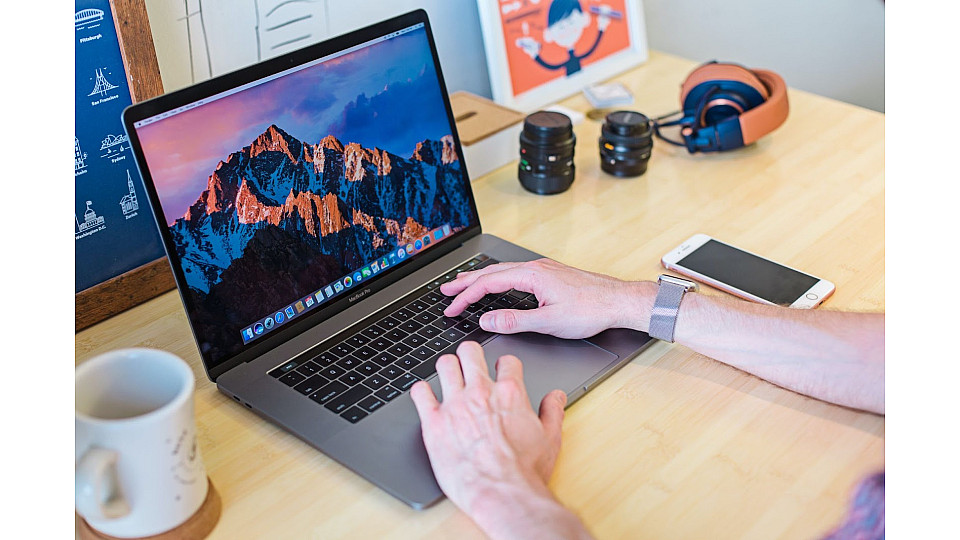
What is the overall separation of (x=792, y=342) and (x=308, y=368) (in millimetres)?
531

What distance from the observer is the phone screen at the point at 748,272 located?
1091mm

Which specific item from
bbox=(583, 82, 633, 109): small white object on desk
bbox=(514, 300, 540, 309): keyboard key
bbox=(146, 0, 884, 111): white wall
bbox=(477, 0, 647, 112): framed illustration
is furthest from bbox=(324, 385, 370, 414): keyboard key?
bbox=(146, 0, 884, 111): white wall

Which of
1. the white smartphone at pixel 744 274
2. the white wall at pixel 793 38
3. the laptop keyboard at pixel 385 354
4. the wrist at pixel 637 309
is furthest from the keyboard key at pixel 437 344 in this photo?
the white wall at pixel 793 38

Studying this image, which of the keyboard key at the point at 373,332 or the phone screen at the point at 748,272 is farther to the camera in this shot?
the phone screen at the point at 748,272

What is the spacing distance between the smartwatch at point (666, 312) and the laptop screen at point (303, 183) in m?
0.31

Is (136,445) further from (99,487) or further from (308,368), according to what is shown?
(308,368)

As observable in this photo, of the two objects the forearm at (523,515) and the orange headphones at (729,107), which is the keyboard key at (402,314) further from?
the orange headphones at (729,107)

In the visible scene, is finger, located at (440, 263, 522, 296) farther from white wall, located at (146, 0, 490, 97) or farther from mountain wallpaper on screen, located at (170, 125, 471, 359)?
white wall, located at (146, 0, 490, 97)

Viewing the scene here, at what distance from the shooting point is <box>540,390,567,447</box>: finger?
2.78 ft

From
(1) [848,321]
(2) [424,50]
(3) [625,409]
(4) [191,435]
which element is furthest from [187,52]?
(1) [848,321]

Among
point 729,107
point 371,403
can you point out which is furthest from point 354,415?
point 729,107

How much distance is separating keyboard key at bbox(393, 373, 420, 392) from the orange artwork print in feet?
2.59

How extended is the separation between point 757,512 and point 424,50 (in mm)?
692

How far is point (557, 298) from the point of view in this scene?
1006 mm
